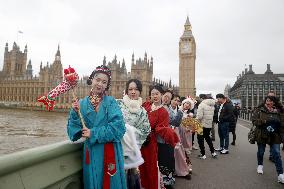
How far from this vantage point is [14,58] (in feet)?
301

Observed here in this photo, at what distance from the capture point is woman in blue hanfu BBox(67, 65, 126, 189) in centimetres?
232

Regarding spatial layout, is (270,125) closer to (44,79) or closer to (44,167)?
(44,167)

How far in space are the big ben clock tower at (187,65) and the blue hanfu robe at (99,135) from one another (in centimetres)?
6288

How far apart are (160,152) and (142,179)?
63 cm

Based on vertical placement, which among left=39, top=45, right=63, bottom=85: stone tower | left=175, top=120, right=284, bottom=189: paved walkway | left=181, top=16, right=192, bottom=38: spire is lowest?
left=175, top=120, right=284, bottom=189: paved walkway

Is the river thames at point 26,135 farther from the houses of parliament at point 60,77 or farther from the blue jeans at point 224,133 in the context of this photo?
the houses of parliament at point 60,77

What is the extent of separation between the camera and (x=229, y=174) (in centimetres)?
528

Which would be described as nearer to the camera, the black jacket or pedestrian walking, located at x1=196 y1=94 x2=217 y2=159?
pedestrian walking, located at x1=196 y1=94 x2=217 y2=159

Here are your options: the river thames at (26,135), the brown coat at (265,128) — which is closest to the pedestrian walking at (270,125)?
the brown coat at (265,128)

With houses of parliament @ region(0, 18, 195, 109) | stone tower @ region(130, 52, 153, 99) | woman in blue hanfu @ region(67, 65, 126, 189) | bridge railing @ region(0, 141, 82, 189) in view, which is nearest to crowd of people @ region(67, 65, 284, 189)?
woman in blue hanfu @ region(67, 65, 126, 189)

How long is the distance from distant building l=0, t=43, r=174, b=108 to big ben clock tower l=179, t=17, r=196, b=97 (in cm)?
429

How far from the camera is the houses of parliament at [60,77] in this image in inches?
2594

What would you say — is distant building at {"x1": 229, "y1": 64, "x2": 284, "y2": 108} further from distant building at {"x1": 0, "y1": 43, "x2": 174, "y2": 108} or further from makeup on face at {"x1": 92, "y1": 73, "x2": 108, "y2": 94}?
makeup on face at {"x1": 92, "y1": 73, "x2": 108, "y2": 94}

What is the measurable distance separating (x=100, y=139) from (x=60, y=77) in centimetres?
7406
